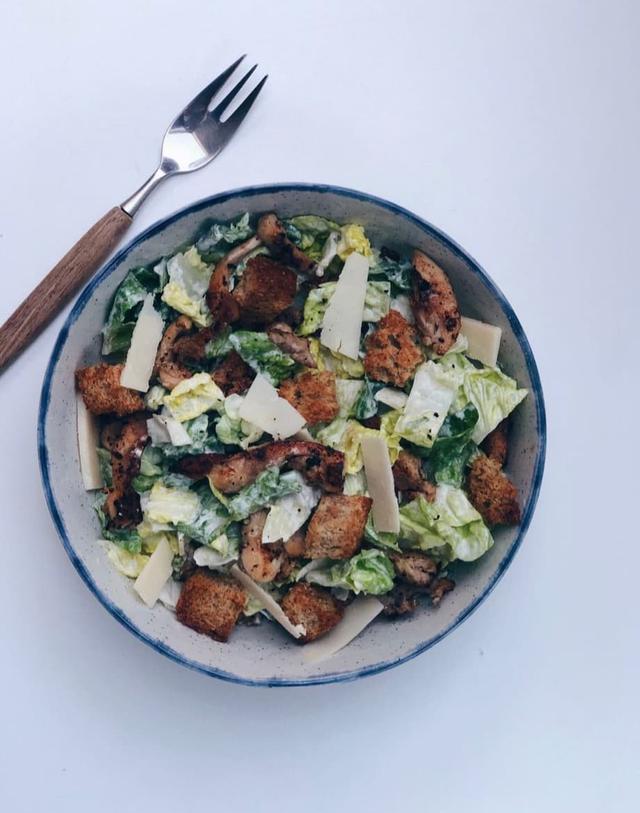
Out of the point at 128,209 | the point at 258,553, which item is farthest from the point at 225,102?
the point at 258,553

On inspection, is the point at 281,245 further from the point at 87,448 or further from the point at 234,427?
the point at 87,448

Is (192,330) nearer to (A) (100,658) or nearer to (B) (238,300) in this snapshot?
(B) (238,300)

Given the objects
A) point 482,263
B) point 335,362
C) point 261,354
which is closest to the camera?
point 261,354

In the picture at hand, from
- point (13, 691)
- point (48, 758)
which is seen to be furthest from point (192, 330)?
point (48, 758)

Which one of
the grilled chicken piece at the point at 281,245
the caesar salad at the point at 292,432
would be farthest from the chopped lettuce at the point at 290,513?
the grilled chicken piece at the point at 281,245

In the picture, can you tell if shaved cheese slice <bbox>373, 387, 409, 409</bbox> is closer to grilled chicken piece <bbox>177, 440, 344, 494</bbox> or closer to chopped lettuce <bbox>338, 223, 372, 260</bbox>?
grilled chicken piece <bbox>177, 440, 344, 494</bbox>

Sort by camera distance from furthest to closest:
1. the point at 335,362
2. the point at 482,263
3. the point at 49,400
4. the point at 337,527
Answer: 1. the point at 482,263
2. the point at 335,362
3. the point at 337,527
4. the point at 49,400

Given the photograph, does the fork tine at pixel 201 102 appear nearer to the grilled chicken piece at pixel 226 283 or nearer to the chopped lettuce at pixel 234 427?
the grilled chicken piece at pixel 226 283

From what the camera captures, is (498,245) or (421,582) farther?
(498,245)
